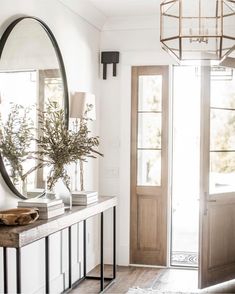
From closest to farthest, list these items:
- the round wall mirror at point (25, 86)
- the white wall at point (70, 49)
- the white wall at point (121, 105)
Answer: the round wall mirror at point (25, 86) → the white wall at point (70, 49) → the white wall at point (121, 105)

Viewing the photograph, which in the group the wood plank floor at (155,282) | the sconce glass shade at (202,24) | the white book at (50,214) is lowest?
the wood plank floor at (155,282)

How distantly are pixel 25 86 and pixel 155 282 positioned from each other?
244 centimetres

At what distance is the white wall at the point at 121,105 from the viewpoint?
215 inches

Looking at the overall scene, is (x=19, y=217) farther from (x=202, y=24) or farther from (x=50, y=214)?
(x=202, y=24)

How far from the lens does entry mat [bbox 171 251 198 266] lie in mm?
5602

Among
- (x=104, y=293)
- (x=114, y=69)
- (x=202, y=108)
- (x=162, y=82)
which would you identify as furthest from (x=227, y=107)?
(x=104, y=293)

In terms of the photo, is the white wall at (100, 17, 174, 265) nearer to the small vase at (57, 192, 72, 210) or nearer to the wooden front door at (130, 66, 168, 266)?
the wooden front door at (130, 66, 168, 266)

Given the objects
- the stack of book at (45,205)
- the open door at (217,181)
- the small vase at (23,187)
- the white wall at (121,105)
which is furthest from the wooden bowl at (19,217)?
the white wall at (121,105)

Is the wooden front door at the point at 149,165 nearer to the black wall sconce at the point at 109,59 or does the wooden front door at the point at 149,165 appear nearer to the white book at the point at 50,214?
the black wall sconce at the point at 109,59

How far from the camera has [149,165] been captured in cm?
554

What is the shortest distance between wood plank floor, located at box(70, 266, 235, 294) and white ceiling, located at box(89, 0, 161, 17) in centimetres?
282

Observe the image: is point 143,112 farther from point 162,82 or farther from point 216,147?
point 216,147

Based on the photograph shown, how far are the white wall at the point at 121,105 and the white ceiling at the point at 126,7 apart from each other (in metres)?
0.19

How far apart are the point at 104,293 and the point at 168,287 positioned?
0.68 meters
